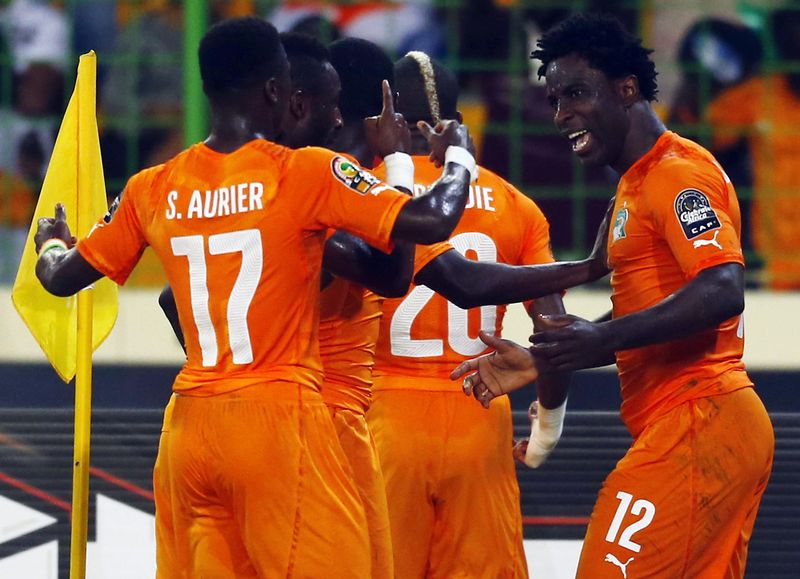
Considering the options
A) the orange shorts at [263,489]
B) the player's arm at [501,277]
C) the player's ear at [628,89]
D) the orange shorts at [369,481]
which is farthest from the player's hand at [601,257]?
the orange shorts at [263,489]

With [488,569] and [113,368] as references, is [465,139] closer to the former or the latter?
[488,569]

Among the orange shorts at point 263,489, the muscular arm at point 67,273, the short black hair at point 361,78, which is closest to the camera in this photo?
the orange shorts at point 263,489

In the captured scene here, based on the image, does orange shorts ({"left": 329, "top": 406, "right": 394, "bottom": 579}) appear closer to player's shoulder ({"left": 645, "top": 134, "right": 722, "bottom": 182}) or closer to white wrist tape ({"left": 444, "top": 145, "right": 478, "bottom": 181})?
white wrist tape ({"left": 444, "top": 145, "right": 478, "bottom": 181})

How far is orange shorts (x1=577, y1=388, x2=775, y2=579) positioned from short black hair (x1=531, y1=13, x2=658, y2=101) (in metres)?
0.88

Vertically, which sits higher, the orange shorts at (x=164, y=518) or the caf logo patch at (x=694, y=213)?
the caf logo patch at (x=694, y=213)

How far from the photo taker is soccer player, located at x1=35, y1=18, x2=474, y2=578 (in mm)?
3486

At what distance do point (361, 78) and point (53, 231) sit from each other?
0.96 meters

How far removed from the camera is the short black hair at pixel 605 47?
4008 mm

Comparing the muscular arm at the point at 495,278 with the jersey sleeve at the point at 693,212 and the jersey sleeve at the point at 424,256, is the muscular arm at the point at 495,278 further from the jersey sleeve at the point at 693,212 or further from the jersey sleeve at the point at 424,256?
the jersey sleeve at the point at 693,212

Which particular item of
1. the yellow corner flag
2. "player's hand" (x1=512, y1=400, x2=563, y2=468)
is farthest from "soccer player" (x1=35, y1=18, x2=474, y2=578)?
"player's hand" (x1=512, y1=400, x2=563, y2=468)

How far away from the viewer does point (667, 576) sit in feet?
12.4

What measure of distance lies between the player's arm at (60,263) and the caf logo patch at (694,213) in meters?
1.44

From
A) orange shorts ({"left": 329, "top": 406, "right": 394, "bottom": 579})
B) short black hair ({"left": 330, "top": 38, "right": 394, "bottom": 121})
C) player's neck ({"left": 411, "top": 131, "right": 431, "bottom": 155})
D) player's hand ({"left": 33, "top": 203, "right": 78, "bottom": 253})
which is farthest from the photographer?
player's neck ({"left": 411, "top": 131, "right": 431, "bottom": 155})

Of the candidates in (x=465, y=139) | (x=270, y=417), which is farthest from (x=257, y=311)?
(x=465, y=139)
